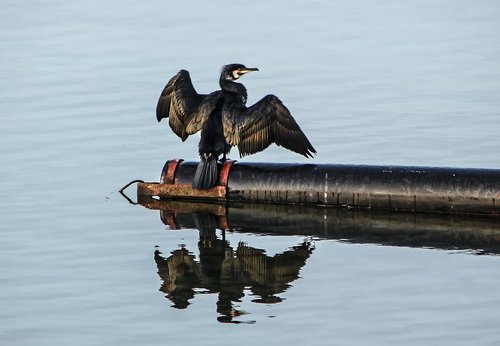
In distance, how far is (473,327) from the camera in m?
10.9

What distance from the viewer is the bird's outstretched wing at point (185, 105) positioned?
619 inches

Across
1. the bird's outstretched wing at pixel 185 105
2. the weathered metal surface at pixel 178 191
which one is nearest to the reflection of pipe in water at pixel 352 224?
the weathered metal surface at pixel 178 191

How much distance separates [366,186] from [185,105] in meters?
2.39

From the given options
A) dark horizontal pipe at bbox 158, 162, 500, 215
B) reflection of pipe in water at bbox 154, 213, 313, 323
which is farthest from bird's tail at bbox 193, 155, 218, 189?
reflection of pipe in water at bbox 154, 213, 313, 323

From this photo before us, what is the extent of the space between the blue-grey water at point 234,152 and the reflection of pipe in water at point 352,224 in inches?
4.5

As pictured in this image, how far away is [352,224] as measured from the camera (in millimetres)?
14273

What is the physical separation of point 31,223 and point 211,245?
1.81 meters

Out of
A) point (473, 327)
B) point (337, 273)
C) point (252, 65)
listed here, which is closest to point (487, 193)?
point (337, 273)

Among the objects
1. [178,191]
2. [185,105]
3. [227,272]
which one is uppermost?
[185,105]

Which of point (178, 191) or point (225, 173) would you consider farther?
point (178, 191)

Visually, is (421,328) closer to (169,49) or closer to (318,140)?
(318,140)

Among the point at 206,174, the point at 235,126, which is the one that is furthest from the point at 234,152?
the point at 206,174

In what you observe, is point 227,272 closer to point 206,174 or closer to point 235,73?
point 206,174

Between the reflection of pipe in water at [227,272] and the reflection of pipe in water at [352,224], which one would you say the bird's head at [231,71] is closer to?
the reflection of pipe in water at [352,224]
